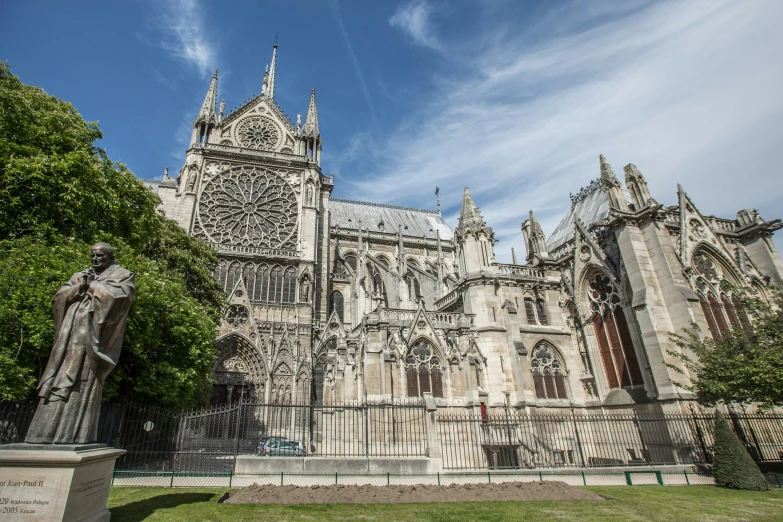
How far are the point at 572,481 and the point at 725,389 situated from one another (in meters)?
5.74

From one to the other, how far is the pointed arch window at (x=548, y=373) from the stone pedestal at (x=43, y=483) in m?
17.8

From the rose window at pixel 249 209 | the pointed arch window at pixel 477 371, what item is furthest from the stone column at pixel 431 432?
the rose window at pixel 249 209

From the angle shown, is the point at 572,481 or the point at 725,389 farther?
the point at 725,389

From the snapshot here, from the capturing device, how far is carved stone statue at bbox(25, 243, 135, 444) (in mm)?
4898

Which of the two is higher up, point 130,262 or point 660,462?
point 130,262

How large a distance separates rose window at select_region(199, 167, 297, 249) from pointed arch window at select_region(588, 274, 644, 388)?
20817mm

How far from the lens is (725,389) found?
12.7 meters

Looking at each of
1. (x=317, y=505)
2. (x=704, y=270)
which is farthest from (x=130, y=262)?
(x=704, y=270)

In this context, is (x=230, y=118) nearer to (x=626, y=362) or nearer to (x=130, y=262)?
(x=130, y=262)

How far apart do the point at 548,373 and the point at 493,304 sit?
413 centimetres

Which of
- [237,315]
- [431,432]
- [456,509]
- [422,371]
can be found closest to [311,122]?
[237,315]

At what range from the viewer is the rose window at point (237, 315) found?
25578 millimetres

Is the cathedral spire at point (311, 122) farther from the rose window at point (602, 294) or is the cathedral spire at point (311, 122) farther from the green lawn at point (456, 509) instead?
the green lawn at point (456, 509)

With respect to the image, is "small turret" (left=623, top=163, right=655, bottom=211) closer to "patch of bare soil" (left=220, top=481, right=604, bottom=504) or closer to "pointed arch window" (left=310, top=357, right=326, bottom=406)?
"patch of bare soil" (left=220, top=481, right=604, bottom=504)
